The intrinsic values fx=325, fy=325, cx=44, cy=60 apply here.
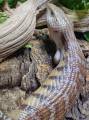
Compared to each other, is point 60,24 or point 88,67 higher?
point 60,24

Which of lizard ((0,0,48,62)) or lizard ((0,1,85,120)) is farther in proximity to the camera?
lizard ((0,0,48,62))

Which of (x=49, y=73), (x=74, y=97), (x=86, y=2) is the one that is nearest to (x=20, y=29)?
(x=49, y=73)

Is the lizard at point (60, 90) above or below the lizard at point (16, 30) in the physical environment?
below

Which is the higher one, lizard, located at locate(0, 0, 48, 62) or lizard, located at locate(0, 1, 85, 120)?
lizard, located at locate(0, 0, 48, 62)

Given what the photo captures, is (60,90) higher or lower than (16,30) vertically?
lower

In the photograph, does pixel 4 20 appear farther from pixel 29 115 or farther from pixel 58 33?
pixel 29 115

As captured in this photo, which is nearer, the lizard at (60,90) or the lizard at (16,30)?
the lizard at (60,90)

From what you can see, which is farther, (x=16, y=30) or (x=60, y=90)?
(x=16, y=30)

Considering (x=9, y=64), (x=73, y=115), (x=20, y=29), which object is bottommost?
(x=73, y=115)
